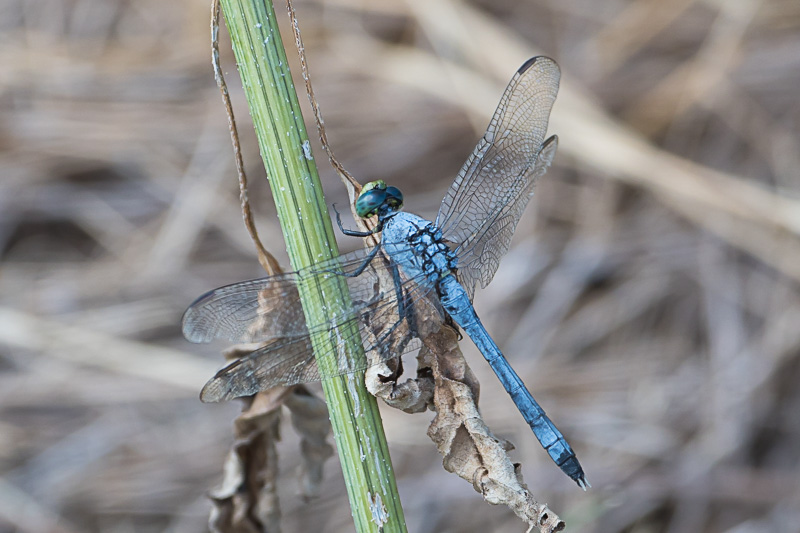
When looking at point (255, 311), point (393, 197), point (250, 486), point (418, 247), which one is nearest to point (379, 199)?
point (393, 197)

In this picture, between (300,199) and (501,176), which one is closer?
(300,199)

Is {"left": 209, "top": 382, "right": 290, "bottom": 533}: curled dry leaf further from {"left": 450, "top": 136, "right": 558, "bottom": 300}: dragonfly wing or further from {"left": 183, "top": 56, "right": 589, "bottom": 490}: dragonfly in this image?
{"left": 450, "top": 136, "right": 558, "bottom": 300}: dragonfly wing

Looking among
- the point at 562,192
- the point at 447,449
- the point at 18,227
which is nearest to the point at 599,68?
the point at 562,192

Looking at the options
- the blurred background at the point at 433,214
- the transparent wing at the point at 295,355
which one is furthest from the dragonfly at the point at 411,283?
the blurred background at the point at 433,214

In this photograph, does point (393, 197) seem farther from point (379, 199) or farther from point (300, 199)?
point (300, 199)

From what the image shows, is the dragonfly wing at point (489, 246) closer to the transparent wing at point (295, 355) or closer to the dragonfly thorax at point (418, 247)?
the dragonfly thorax at point (418, 247)

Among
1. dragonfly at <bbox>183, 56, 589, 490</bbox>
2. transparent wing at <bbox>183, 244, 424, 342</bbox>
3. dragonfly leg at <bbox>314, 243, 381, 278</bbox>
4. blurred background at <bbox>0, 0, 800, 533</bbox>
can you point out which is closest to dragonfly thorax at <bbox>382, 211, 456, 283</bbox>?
dragonfly at <bbox>183, 56, 589, 490</bbox>

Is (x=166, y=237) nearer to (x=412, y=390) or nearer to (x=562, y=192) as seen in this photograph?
(x=562, y=192)
